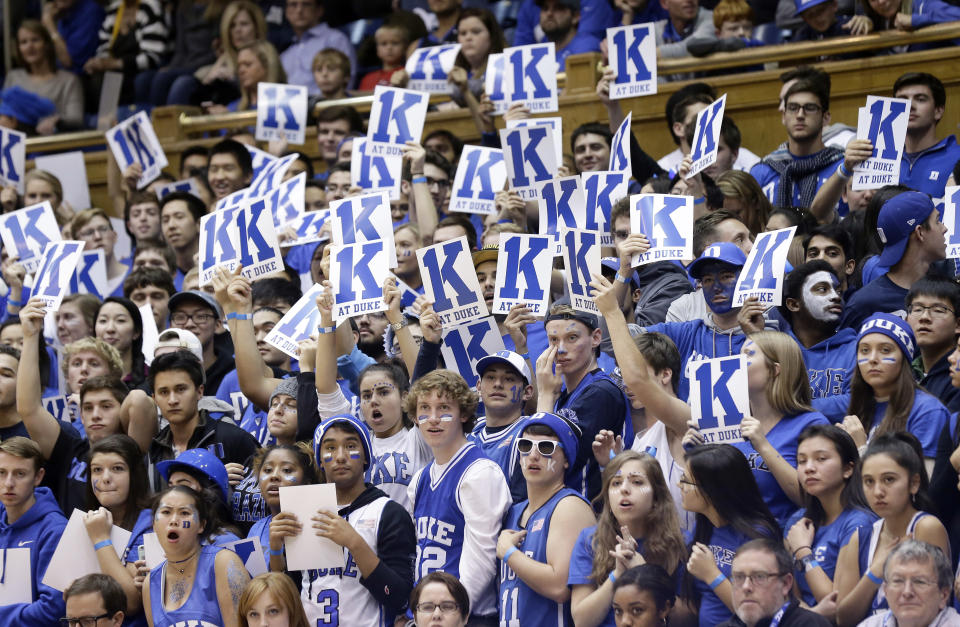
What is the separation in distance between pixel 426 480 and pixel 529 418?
545mm

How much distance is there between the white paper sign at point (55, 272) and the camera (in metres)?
8.30

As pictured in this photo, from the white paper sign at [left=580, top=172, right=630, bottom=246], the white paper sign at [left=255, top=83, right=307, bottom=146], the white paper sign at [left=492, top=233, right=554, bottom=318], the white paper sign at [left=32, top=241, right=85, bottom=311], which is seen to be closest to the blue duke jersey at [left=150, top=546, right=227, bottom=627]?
the white paper sign at [left=492, top=233, right=554, bottom=318]

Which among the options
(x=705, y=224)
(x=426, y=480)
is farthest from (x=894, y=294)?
(x=426, y=480)

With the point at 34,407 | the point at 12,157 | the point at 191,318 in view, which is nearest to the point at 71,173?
the point at 12,157

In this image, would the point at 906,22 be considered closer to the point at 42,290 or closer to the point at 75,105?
the point at 42,290

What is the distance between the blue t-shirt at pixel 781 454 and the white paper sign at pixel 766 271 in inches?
26.2

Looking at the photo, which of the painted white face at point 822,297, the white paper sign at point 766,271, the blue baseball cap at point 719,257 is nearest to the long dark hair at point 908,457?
the white paper sign at point 766,271

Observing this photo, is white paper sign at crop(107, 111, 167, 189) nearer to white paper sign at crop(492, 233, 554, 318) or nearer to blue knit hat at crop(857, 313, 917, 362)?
white paper sign at crop(492, 233, 554, 318)

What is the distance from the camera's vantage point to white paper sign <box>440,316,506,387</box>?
7.23m

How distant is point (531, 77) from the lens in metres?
9.23

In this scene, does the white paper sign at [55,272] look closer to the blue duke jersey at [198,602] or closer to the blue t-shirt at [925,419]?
the blue duke jersey at [198,602]

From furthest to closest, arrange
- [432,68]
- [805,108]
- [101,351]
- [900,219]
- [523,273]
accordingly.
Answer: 1. [432,68]
2. [805,108]
3. [101,351]
4. [523,273]
5. [900,219]

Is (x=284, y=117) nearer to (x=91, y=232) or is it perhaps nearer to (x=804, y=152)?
(x=91, y=232)

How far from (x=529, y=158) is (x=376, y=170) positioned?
114 centimetres
